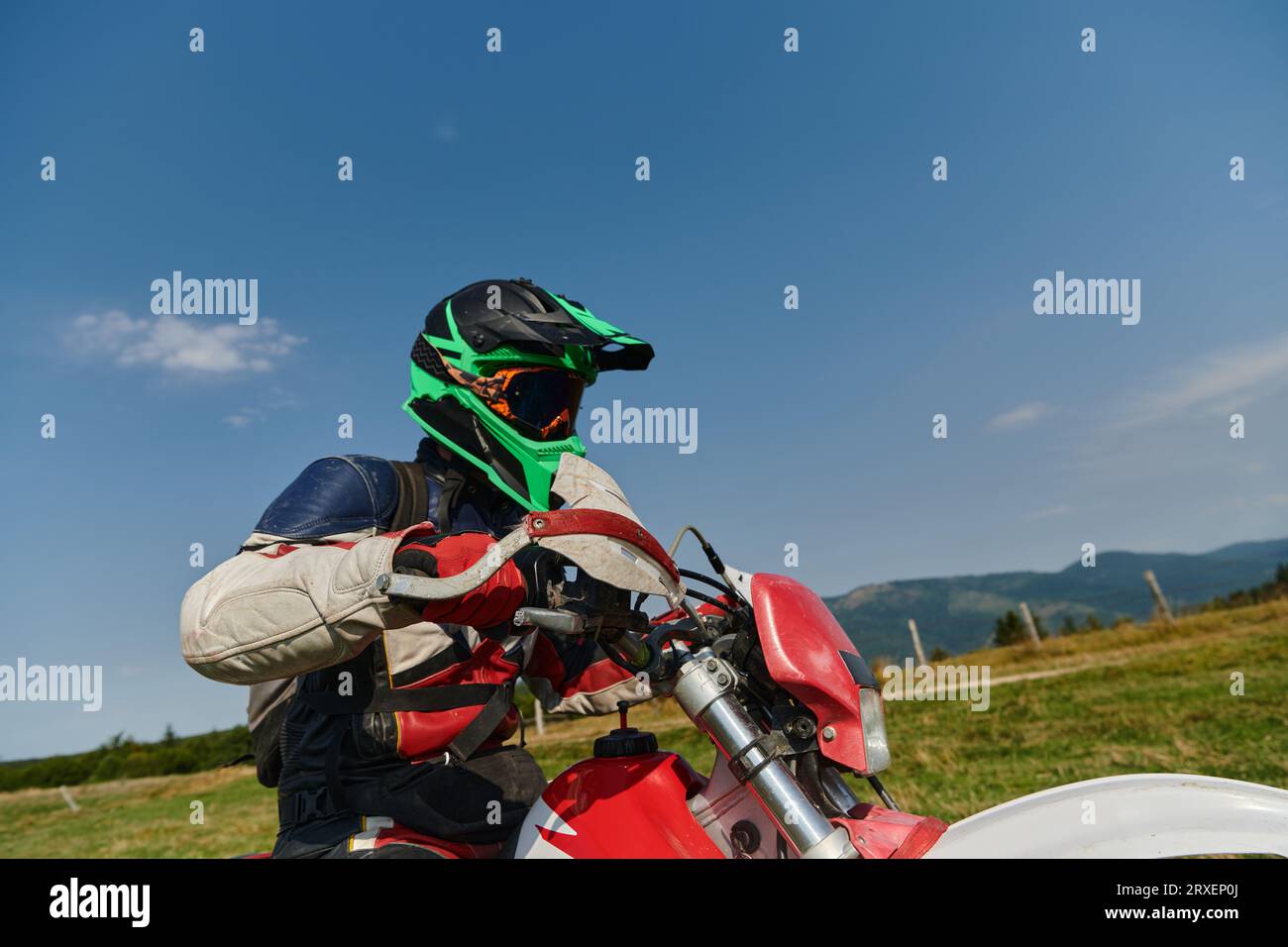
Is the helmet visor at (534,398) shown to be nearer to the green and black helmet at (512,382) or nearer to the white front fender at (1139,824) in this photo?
the green and black helmet at (512,382)

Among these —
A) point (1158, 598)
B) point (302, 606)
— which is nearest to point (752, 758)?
point (302, 606)

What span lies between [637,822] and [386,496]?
1272 millimetres

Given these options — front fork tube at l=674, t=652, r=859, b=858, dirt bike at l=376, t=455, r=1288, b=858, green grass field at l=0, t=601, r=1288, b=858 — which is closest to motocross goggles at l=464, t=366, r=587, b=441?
dirt bike at l=376, t=455, r=1288, b=858

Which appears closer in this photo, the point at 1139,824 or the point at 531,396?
the point at 1139,824

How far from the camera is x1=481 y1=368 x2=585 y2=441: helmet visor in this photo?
286cm

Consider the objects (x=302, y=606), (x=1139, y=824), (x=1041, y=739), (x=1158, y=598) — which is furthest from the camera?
(x=1158, y=598)

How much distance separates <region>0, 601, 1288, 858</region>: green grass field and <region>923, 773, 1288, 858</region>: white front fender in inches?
200

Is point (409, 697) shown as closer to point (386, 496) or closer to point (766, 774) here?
point (386, 496)

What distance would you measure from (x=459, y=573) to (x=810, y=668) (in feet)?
2.70

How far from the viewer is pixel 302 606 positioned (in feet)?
5.82

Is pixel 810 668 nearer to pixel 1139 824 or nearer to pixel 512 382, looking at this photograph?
pixel 1139 824

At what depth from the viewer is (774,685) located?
1966mm

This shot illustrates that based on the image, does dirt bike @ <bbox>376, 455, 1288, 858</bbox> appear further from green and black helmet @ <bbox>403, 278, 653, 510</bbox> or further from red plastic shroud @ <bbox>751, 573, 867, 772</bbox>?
green and black helmet @ <bbox>403, 278, 653, 510</bbox>

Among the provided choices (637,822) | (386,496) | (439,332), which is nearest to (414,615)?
(637,822)
